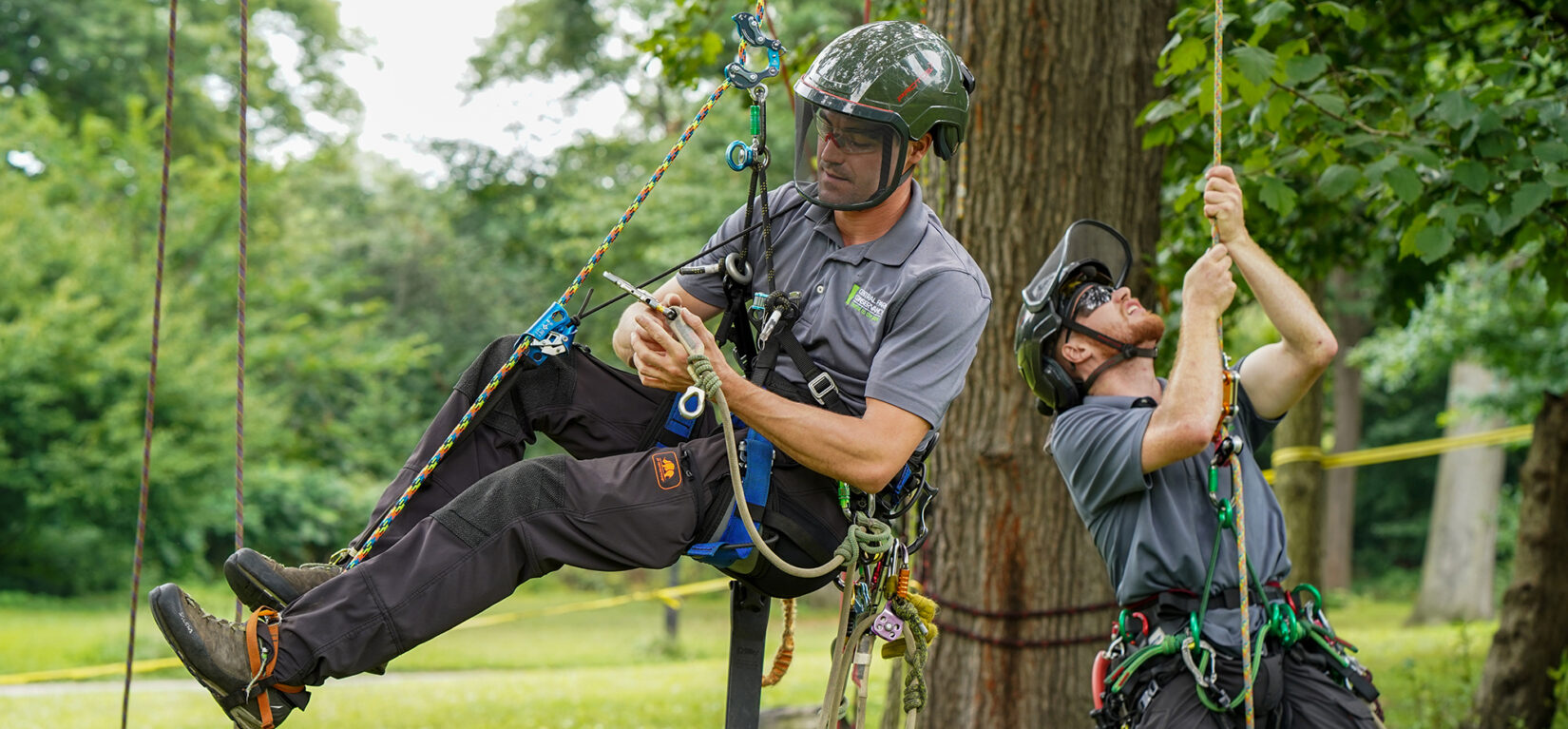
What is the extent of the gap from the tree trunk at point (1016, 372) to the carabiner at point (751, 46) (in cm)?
186

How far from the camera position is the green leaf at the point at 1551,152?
4117 mm

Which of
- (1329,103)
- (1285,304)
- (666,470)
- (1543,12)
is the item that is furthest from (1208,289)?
(1543,12)

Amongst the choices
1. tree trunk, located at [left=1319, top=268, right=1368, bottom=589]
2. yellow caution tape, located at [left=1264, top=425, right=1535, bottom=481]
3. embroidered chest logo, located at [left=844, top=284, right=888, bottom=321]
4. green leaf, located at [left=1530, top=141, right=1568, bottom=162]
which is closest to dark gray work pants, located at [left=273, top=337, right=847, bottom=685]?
embroidered chest logo, located at [left=844, top=284, right=888, bottom=321]

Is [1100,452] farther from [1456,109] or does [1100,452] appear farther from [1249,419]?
[1456,109]

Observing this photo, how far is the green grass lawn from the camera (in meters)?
9.00

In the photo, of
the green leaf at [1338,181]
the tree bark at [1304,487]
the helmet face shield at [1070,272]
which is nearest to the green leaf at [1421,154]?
the green leaf at [1338,181]

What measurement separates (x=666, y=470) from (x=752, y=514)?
22 cm

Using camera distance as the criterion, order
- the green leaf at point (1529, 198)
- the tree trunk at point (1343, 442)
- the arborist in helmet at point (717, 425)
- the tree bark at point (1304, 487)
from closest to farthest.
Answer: the arborist in helmet at point (717, 425) → the green leaf at point (1529, 198) → the tree bark at point (1304, 487) → the tree trunk at point (1343, 442)

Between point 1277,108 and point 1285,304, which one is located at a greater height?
point 1277,108

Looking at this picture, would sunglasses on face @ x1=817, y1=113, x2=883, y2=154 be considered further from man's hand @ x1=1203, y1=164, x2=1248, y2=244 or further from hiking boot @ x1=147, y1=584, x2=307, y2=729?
hiking boot @ x1=147, y1=584, x2=307, y2=729

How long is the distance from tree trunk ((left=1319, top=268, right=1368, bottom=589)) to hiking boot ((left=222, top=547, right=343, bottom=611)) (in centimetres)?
2037

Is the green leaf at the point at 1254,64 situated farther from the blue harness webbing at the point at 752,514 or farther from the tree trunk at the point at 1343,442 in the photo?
the tree trunk at the point at 1343,442

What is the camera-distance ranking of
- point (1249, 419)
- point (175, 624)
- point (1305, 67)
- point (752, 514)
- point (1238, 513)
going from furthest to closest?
point (1305, 67) → point (1249, 419) → point (1238, 513) → point (752, 514) → point (175, 624)

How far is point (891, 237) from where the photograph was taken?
313cm
